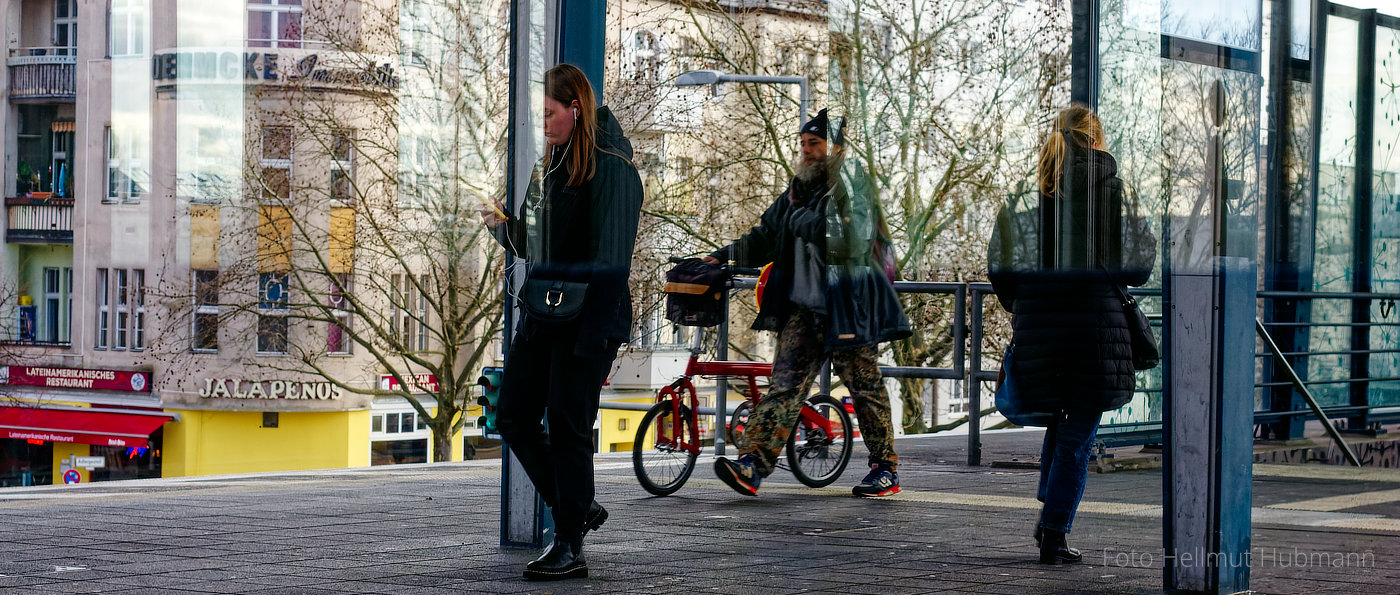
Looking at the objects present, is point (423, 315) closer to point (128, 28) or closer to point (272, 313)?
point (128, 28)

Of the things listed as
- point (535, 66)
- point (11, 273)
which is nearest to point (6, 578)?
point (535, 66)

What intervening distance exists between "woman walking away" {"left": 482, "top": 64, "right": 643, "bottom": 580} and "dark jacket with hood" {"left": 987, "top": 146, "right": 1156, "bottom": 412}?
1265 mm

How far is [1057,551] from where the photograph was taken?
18.1 feet

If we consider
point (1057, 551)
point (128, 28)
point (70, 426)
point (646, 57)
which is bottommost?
point (70, 426)

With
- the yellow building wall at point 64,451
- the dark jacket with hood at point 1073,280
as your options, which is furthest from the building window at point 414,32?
the yellow building wall at point 64,451

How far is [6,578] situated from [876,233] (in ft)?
15.7

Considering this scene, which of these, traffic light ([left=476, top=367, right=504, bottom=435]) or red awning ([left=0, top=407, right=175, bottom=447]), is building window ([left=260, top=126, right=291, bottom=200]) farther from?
red awning ([left=0, top=407, right=175, bottom=447])

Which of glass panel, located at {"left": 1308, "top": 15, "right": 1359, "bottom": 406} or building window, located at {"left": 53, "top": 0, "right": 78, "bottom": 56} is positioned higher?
building window, located at {"left": 53, "top": 0, "right": 78, "bottom": 56}

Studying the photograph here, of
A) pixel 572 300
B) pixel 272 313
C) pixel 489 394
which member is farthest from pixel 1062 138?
pixel 272 313

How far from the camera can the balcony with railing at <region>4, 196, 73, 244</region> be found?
9750 mm

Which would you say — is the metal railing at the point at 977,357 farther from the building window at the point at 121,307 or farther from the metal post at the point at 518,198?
the metal post at the point at 518,198

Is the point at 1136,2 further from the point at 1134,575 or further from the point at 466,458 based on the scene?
the point at 466,458

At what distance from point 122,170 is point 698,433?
4.98m

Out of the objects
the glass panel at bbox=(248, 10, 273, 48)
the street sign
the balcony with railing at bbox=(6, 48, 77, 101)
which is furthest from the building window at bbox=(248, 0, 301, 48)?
the street sign
